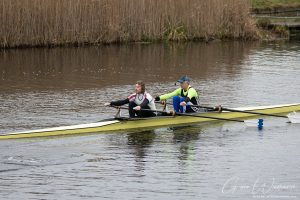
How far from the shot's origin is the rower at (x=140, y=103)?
62.4ft

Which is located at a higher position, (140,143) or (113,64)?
(113,64)

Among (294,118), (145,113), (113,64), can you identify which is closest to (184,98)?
(145,113)

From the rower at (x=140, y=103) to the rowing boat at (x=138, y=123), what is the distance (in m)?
0.23

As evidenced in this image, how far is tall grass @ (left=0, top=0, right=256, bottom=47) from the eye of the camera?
3294 centimetres

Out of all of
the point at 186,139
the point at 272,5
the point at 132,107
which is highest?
the point at 272,5

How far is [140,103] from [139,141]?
132 cm

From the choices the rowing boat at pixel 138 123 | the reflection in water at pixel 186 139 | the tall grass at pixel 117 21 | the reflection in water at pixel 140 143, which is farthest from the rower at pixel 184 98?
the tall grass at pixel 117 21

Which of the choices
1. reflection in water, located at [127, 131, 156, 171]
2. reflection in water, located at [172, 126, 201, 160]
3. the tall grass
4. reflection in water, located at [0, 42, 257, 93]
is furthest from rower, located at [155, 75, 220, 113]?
the tall grass

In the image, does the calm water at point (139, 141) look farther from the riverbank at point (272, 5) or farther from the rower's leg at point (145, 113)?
the riverbank at point (272, 5)

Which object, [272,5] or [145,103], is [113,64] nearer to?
[145,103]

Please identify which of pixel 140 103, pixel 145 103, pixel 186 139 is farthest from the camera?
pixel 140 103

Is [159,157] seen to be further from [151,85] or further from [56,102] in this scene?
[151,85]

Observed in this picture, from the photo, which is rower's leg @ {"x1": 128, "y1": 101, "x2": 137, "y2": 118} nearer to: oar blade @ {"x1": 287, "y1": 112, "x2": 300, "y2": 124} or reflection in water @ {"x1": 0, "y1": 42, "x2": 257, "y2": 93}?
oar blade @ {"x1": 287, "y1": 112, "x2": 300, "y2": 124}

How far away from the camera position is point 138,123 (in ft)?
62.9
